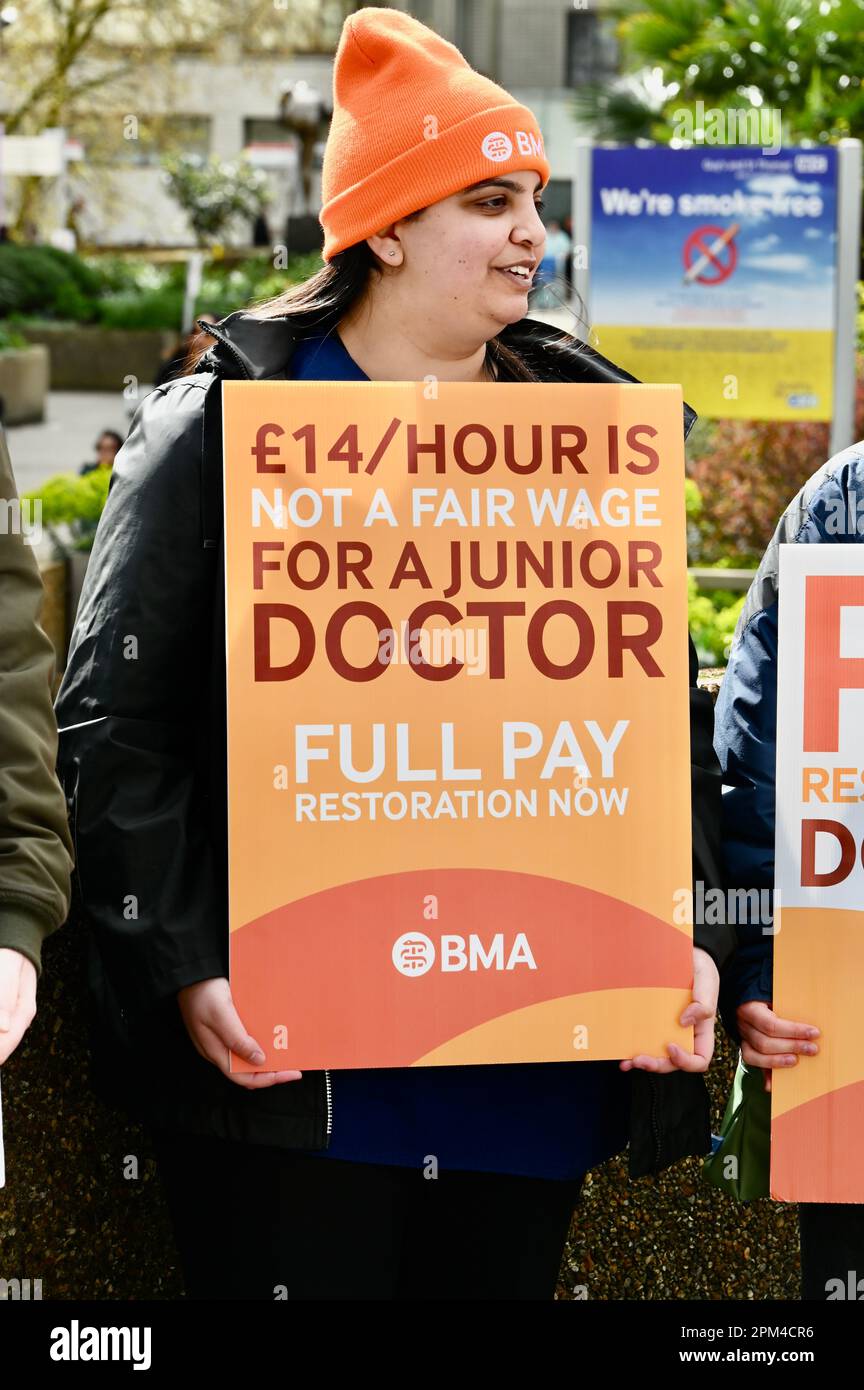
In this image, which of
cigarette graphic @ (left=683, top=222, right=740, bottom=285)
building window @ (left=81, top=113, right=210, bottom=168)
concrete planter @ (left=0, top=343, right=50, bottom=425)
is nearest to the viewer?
cigarette graphic @ (left=683, top=222, right=740, bottom=285)

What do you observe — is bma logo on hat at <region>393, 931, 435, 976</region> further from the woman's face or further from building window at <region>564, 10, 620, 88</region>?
building window at <region>564, 10, 620, 88</region>

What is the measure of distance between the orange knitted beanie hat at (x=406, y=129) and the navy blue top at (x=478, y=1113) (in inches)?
8.3

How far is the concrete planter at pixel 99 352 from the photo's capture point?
2589 cm

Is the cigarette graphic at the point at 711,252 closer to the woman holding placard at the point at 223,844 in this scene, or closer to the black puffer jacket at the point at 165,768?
the woman holding placard at the point at 223,844

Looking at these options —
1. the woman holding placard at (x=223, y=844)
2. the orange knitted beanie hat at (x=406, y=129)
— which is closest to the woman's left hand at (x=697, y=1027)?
the woman holding placard at (x=223, y=844)

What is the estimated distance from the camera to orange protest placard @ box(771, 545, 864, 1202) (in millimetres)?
2332

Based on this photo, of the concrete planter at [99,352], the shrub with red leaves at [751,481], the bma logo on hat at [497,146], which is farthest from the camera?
the concrete planter at [99,352]

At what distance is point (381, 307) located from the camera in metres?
Answer: 2.40

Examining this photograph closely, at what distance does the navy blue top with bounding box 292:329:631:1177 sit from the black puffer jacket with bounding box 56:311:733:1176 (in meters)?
0.06

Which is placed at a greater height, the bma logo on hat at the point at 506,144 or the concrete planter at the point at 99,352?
the concrete planter at the point at 99,352

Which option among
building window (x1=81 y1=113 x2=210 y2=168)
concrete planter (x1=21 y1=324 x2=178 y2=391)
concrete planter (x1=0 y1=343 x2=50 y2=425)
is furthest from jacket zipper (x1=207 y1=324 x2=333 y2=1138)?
building window (x1=81 y1=113 x2=210 y2=168)

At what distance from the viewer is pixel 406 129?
7.77 feet

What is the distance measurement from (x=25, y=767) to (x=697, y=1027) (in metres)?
0.88

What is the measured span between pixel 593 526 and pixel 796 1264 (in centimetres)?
151
